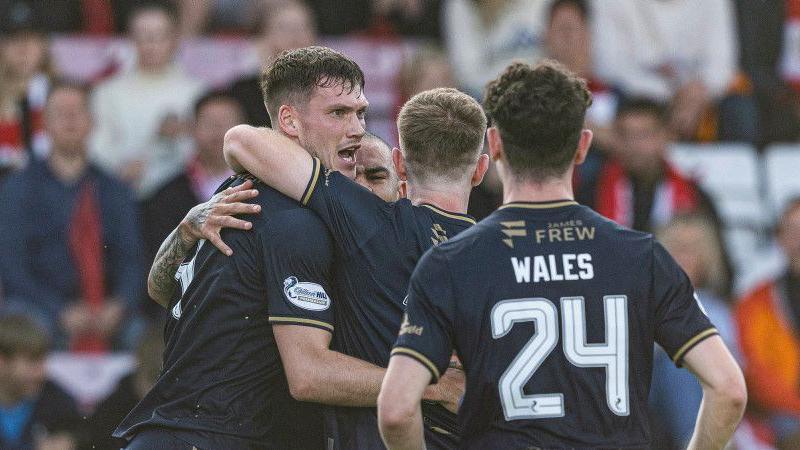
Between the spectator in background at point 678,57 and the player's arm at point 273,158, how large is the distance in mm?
8061

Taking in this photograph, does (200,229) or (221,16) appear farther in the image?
(221,16)

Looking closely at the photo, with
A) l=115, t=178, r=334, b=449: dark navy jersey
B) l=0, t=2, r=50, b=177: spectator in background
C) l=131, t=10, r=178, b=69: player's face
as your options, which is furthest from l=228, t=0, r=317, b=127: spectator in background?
l=115, t=178, r=334, b=449: dark navy jersey

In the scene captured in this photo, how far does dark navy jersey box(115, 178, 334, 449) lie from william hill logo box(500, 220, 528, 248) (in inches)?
41.7

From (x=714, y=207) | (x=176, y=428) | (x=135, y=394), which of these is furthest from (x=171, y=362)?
(x=714, y=207)

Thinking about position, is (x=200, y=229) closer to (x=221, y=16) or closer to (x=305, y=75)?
(x=305, y=75)

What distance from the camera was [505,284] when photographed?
3918 mm

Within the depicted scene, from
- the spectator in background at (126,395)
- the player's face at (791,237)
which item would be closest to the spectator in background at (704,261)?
the player's face at (791,237)

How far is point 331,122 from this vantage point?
517cm

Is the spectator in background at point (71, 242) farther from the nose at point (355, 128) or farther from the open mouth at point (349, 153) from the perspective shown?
the nose at point (355, 128)

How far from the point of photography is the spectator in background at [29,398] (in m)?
10.8

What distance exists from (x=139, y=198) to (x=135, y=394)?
6.24 feet

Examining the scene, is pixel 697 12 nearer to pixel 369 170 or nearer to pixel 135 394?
pixel 135 394

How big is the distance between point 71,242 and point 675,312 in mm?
8458

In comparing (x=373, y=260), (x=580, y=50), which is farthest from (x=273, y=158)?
(x=580, y=50)
